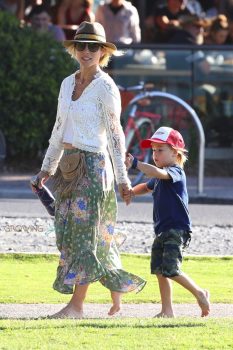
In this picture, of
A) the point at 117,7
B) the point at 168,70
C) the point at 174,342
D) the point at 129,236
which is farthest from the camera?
the point at 117,7

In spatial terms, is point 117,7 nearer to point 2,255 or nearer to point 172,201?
→ point 2,255

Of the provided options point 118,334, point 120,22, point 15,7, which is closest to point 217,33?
point 120,22

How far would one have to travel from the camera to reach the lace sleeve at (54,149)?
8086 millimetres

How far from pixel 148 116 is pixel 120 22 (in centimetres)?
216

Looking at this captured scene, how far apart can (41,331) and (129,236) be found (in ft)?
17.7

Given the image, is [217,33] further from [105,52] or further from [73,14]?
[105,52]

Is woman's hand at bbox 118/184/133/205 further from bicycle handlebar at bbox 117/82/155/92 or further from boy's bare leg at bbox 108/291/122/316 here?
bicycle handlebar at bbox 117/82/155/92

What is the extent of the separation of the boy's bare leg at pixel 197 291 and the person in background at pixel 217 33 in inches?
407

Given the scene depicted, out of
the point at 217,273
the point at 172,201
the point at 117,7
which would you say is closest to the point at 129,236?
the point at 217,273

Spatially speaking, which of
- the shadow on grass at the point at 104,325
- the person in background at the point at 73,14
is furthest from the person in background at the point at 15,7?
the shadow on grass at the point at 104,325

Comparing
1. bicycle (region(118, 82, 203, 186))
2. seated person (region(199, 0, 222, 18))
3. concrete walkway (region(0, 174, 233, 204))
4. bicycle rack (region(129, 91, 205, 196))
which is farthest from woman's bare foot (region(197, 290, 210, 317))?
seated person (region(199, 0, 222, 18))

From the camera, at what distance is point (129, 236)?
12.3 metres

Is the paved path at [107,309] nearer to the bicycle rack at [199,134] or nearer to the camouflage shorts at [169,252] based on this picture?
the camouflage shorts at [169,252]

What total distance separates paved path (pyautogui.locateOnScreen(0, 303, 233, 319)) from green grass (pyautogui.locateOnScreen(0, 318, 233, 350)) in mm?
682
